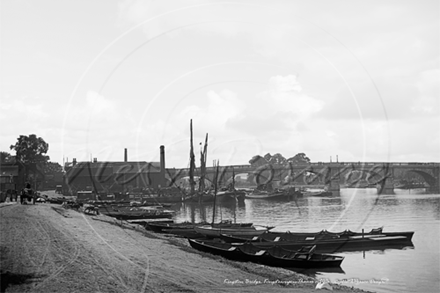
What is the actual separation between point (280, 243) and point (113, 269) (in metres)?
18.4

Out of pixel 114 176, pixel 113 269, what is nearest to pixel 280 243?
pixel 113 269

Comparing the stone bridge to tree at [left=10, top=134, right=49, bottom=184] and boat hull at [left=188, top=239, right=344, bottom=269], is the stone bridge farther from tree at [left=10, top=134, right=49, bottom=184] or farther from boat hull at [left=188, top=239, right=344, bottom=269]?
boat hull at [left=188, top=239, right=344, bottom=269]

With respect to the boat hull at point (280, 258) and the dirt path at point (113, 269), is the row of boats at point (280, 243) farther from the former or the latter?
the dirt path at point (113, 269)

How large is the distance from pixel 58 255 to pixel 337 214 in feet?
216

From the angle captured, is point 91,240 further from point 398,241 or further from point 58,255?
point 398,241

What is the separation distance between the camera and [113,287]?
1878cm

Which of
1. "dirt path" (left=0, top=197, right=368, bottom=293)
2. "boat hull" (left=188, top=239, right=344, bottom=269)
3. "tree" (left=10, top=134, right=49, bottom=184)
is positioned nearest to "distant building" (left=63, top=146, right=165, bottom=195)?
"tree" (left=10, top=134, right=49, bottom=184)

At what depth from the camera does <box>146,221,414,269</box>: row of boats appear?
1218 inches

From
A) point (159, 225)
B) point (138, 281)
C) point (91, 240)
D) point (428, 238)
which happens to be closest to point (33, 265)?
point (138, 281)

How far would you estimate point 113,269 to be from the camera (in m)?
22.1

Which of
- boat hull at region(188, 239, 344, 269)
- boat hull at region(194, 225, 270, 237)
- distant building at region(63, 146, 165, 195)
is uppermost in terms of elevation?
distant building at region(63, 146, 165, 195)

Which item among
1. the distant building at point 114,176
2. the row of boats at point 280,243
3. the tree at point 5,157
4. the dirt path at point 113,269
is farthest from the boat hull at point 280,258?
the tree at point 5,157

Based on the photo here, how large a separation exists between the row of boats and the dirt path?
2778 mm

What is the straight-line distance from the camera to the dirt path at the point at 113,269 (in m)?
18.8
